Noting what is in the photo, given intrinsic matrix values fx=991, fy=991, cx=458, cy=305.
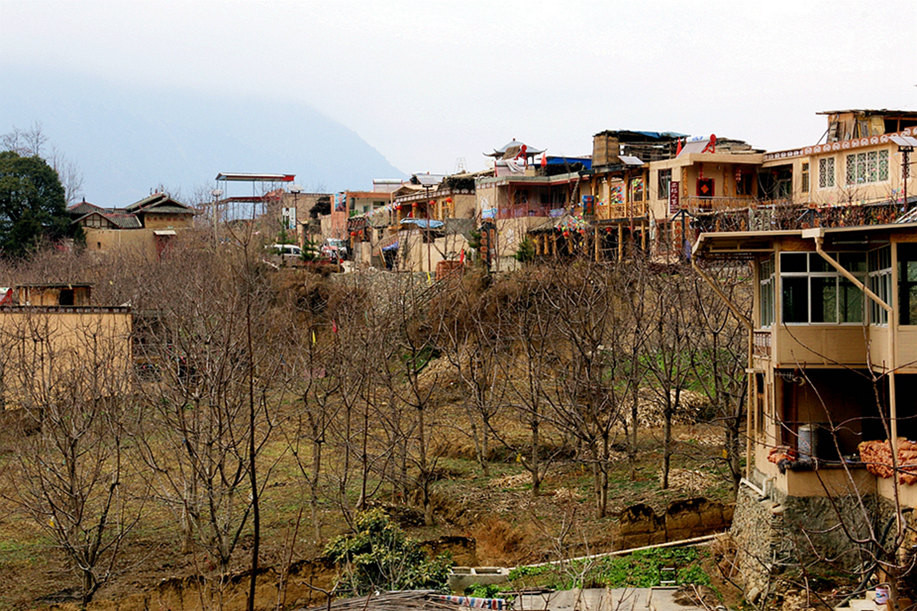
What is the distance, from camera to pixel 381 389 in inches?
1435

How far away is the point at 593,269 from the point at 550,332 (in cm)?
248

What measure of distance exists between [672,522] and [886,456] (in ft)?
22.2

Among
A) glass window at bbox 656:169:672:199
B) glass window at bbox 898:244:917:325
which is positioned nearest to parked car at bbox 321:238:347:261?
glass window at bbox 656:169:672:199

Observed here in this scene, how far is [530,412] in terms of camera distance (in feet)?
80.4

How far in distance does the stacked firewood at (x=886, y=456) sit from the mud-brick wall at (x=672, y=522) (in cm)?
612

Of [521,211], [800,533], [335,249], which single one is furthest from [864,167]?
[335,249]

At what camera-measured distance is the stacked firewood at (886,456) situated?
14.4 m

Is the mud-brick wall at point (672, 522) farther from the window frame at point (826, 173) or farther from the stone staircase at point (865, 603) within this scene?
the window frame at point (826, 173)

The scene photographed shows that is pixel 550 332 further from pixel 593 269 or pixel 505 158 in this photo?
pixel 505 158

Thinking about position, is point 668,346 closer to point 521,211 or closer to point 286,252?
point 521,211

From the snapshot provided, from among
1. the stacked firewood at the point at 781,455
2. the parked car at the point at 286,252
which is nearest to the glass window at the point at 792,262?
the stacked firewood at the point at 781,455

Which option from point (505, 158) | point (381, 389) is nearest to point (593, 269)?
point (381, 389)

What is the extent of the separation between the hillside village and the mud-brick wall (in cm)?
6

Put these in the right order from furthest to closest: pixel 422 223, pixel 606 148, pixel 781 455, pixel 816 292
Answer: pixel 422 223
pixel 606 148
pixel 816 292
pixel 781 455
